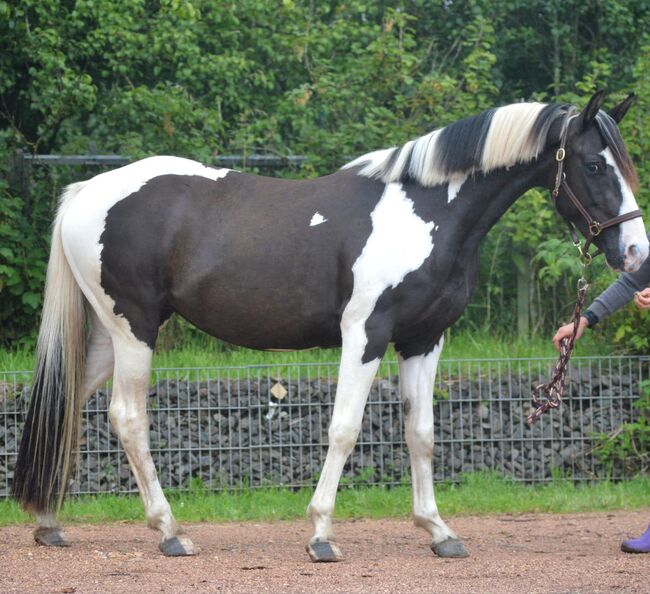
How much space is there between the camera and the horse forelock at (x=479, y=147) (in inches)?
224

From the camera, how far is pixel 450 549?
229 inches

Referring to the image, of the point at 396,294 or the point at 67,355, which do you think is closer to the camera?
the point at 396,294

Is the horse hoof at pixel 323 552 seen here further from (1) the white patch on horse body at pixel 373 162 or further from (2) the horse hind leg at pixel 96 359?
(1) the white patch on horse body at pixel 373 162

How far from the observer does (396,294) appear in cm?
558

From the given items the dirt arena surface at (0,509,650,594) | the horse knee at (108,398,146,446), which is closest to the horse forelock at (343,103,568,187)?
the horse knee at (108,398,146,446)

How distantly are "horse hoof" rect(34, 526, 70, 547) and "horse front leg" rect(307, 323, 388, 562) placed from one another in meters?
1.48

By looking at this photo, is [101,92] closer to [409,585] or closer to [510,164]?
[510,164]

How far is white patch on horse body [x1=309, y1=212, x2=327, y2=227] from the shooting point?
5777mm

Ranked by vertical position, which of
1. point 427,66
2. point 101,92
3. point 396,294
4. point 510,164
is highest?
point 427,66

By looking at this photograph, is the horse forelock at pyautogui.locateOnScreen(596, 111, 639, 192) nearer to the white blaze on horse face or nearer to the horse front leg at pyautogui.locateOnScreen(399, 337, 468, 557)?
the white blaze on horse face

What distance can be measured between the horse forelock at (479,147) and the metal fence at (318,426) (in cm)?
283

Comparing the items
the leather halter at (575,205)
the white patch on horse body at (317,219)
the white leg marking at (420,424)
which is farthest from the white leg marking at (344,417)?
the leather halter at (575,205)

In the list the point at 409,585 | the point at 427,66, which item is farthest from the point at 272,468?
the point at 427,66

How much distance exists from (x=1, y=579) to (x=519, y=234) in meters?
6.13
